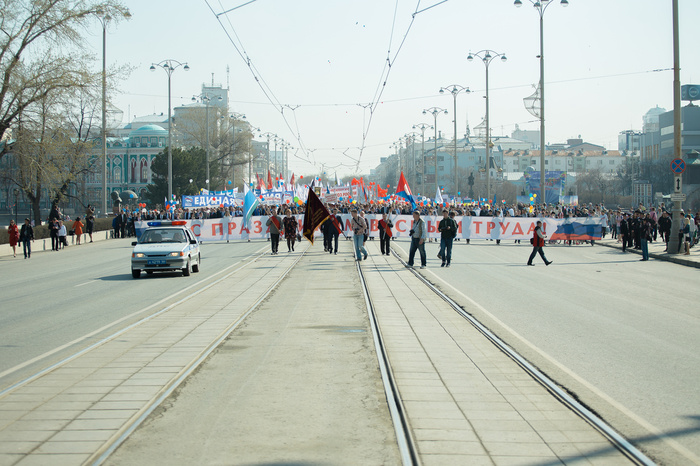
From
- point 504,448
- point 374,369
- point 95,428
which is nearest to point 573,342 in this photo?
point 374,369

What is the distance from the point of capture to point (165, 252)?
20.3m

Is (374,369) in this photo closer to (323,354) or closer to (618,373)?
(323,354)

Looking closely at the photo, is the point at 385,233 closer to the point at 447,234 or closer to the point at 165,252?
the point at 447,234

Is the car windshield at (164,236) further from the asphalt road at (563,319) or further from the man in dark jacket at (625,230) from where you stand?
the man in dark jacket at (625,230)

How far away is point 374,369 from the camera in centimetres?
809

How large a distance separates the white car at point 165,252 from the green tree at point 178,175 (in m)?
51.9

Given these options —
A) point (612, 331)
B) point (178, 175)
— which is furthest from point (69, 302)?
point (178, 175)

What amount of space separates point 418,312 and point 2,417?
7.81m

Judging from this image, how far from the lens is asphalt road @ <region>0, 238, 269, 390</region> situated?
9.52m

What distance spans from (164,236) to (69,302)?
6.98m

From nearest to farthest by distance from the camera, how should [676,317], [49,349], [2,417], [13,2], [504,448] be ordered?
1. [504,448]
2. [2,417]
3. [49,349]
4. [676,317]
5. [13,2]

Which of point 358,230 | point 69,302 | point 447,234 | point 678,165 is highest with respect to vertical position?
point 678,165

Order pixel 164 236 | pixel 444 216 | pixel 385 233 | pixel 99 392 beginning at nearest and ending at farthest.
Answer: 1. pixel 99 392
2. pixel 164 236
3. pixel 444 216
4. pixel 385 233

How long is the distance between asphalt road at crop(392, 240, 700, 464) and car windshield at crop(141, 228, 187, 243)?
7.59 metres
